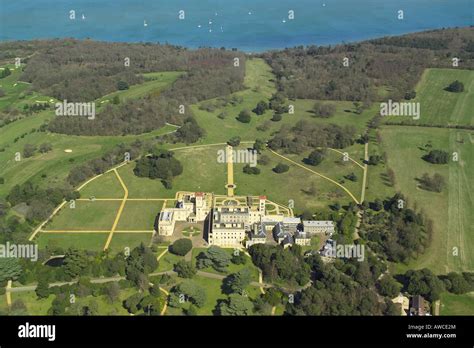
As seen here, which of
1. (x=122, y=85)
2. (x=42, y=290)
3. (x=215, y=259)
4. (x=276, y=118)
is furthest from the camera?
(x=122, y=85)

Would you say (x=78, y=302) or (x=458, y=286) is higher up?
(x=458, y=286)

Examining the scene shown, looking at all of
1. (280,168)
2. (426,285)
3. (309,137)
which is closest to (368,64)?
(309,137)

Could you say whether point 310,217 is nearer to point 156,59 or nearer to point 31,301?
point 31,301

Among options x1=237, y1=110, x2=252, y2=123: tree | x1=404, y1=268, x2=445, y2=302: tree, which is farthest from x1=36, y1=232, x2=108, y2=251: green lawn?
x1=237, y1=110, x2=252, y2=123: tree

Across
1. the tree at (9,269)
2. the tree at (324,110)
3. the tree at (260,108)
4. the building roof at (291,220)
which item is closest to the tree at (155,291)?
the tree at (9,269)

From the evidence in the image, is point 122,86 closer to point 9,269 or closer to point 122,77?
point 122,77

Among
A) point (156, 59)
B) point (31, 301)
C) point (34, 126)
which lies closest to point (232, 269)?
point (31, 301)

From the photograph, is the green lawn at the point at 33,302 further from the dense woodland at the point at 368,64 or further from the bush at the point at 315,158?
the dense woodland at the point at 368,64
